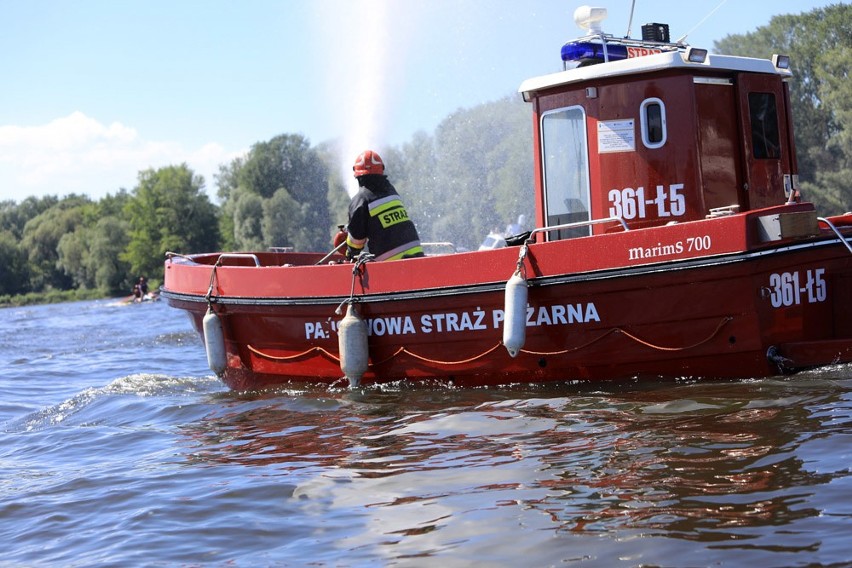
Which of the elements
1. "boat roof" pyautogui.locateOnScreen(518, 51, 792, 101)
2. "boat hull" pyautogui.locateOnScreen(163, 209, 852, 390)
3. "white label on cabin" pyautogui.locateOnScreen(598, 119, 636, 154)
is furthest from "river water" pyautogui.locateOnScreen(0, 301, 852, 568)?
"boat roof" pyautogui.locateOnScreen(518, 51, 792, 101)

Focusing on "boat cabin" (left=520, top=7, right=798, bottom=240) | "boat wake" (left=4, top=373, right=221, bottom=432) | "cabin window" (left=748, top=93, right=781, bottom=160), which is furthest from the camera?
"boat wake" (left=4, top=373, right=221, bottom=432)

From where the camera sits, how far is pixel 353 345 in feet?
25.9

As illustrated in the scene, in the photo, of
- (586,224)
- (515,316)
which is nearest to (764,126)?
(586,224)

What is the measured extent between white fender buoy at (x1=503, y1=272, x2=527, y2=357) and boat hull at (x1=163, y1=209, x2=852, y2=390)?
0.06 metres

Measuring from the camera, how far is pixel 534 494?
4918 millimetres

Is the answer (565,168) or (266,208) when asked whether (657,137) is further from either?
(266,208)

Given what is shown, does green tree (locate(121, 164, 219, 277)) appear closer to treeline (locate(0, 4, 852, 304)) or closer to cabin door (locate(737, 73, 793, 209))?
treeline (locate(0, 4, 852, 304))

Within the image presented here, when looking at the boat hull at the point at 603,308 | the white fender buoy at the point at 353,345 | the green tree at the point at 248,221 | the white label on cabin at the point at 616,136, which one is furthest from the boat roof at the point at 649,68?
the green tree at the point at 248,221

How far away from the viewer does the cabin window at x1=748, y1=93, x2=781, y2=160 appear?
24.8 feet

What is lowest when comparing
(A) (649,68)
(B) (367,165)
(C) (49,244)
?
(B) (367,165)

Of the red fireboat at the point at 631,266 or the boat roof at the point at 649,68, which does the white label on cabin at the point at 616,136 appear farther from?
the boat roof at the point at 649,68

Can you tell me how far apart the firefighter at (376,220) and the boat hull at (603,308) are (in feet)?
1.85

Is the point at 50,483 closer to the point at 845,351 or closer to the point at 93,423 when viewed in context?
the point at 93,423

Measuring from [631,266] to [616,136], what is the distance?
3.75 ft
